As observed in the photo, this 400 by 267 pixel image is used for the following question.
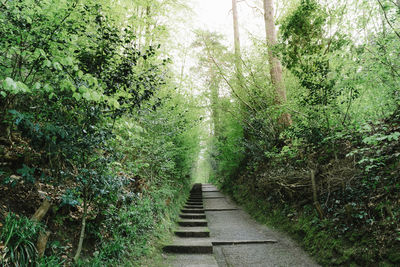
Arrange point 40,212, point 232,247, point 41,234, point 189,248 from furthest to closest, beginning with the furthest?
point 232,247 → point 189,248 → point 40,212 → point 41,234

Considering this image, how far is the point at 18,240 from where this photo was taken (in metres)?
2.14

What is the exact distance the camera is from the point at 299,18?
14.6 feet

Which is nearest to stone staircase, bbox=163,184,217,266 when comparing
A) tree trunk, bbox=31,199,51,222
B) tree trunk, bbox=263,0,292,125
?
tree trunk, bbox=31,199,51,222

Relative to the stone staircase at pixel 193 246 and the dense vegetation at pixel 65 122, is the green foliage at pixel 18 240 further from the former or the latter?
the stone staircase at pixel 193 246

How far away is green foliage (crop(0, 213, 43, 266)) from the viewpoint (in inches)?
78.8

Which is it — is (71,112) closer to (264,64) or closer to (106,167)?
(106,167)

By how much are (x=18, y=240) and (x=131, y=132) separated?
1763 mm

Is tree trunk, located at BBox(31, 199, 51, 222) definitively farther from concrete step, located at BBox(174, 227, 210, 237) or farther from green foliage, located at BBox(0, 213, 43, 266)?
concrete step, located at BBox(174, 227, 210, 237)

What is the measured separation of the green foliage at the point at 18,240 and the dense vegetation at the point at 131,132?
1 centimetres

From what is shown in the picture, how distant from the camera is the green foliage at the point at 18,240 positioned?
6.57 feet

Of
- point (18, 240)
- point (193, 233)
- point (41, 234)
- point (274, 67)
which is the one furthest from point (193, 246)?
point (274, 67)

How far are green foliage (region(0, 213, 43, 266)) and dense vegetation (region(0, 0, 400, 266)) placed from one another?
0.01 meters

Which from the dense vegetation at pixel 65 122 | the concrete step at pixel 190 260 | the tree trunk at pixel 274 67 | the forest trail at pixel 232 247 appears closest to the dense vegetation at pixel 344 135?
the forest trail at pixel 232 247

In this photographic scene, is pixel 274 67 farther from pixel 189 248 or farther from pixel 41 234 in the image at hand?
pixel 41 234
